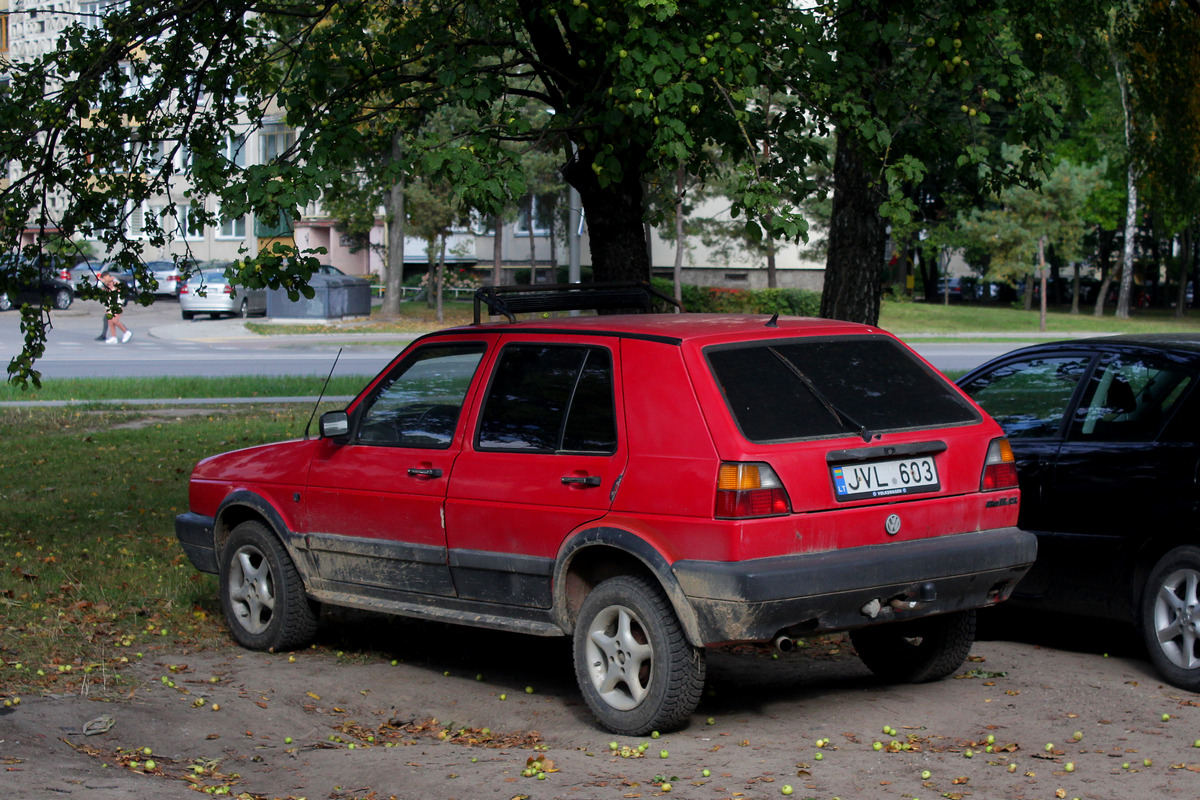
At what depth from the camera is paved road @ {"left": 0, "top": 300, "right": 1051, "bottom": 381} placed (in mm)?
25750

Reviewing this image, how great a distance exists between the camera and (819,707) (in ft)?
19.8

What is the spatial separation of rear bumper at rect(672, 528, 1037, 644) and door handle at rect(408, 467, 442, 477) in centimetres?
152

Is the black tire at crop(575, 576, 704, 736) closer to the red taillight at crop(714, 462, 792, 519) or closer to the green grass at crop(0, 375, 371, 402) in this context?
the red taillight at crop(714, 462, 792, 519)

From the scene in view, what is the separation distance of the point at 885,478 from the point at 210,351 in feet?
90.0

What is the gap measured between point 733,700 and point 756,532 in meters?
1.42

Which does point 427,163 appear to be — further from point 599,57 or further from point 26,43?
point 26,43

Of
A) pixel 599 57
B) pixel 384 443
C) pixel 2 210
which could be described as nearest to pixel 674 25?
pixel 599 57

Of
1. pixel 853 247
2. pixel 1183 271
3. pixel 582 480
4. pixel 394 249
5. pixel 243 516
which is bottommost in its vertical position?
pixel 243 516

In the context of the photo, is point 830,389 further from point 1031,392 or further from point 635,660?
point 1031,392

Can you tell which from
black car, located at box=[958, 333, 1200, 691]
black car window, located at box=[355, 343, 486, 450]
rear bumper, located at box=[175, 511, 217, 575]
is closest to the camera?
black car, located at box=[958, 333, 1200, 691]

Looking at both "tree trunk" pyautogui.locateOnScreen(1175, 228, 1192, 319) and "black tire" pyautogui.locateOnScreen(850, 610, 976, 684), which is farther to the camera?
"tree trunk" pyautogui.locateOnScreen(1175, 228, 1192, 319)

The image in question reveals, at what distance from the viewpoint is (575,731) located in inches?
226

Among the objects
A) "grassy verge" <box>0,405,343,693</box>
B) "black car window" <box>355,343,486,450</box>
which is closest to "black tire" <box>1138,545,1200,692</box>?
"black car window" <box>355,343,486,450</box>

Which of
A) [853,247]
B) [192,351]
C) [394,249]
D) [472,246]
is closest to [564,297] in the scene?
[853,247]
